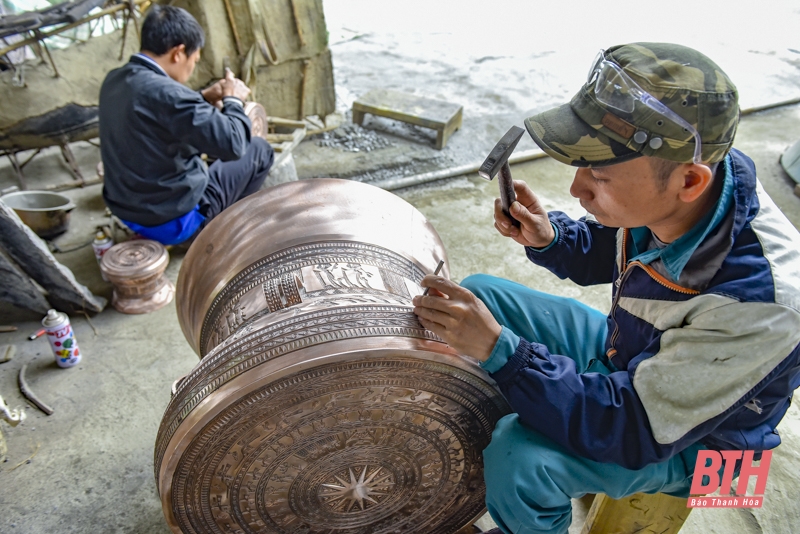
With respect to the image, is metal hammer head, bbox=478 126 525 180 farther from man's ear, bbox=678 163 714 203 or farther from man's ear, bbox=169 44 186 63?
man's ear, bbox=169 44 186 63

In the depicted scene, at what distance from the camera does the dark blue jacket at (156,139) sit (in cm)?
281

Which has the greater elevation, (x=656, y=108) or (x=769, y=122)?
(x=656, y=108)

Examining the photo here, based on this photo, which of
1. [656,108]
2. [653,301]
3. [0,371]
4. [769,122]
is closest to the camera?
[656,108]

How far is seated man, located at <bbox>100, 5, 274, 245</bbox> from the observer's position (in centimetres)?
283

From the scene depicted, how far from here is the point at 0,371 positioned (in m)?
2.66

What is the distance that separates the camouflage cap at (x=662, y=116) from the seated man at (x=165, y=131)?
2.19 meters

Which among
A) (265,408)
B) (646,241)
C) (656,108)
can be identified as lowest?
(265,408)

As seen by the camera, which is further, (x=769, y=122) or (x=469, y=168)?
(x=769, y=122)

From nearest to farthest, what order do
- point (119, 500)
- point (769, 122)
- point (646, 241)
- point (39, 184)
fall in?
point (646, 241), point (119, 500), point (39, 184), point (769, 122)

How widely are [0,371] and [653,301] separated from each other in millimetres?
2860

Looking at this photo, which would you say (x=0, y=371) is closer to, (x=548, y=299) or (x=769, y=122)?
(x=548, y=299)

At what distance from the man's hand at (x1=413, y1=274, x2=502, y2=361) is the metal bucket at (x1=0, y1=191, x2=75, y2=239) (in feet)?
9.88

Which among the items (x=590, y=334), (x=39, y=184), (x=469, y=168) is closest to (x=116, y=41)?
(x=39, y=184)

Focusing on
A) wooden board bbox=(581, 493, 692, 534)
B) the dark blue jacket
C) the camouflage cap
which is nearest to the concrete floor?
wooden board bbox=(581, 493, 692, 534)
